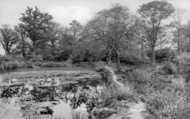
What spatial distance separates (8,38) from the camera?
1055 inches

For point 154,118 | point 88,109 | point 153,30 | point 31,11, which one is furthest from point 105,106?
point 31,11

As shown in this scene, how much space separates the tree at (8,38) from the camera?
1049 inches

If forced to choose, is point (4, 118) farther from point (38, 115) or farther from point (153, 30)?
point (153, 30)

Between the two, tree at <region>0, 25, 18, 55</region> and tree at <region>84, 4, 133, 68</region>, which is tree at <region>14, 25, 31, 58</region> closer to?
tree at <region>0, 25, 18, 55</region>

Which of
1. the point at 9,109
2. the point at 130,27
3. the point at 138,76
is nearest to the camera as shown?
the point at 9,109

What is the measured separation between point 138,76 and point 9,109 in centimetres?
608

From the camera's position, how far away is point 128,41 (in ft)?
43.7

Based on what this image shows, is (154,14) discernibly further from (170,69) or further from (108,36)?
(170,69)

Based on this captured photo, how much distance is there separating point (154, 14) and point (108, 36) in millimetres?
7521

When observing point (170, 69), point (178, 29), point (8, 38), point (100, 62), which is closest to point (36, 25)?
point (8, 38)

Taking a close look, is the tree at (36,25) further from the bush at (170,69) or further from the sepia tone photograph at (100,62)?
the bush at (170,69)

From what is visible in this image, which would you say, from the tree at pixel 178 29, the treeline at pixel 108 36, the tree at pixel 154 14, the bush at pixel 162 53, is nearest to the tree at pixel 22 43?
the treeline at pixel 108 36

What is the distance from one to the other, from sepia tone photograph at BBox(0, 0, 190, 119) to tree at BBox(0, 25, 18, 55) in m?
0.06

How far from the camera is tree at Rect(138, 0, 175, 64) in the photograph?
1683cm
